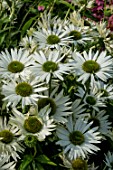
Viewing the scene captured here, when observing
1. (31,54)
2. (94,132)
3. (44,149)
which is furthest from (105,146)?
(31,54)

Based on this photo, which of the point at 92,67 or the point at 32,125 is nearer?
the point at 32,125

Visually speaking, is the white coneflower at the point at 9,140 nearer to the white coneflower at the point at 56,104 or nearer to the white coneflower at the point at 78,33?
the white coneflower at the point at 56,104

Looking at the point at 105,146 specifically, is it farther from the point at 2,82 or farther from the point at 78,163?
the point at 2,82

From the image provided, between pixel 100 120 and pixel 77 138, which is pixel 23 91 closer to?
pixel 77 138

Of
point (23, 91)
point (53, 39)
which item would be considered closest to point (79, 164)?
point (23, 91)

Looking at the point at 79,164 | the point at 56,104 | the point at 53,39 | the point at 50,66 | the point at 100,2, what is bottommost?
the point at 79,164

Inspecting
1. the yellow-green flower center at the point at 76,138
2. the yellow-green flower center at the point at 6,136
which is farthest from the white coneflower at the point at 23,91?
the yellow-green flower center at the point at 76,138
